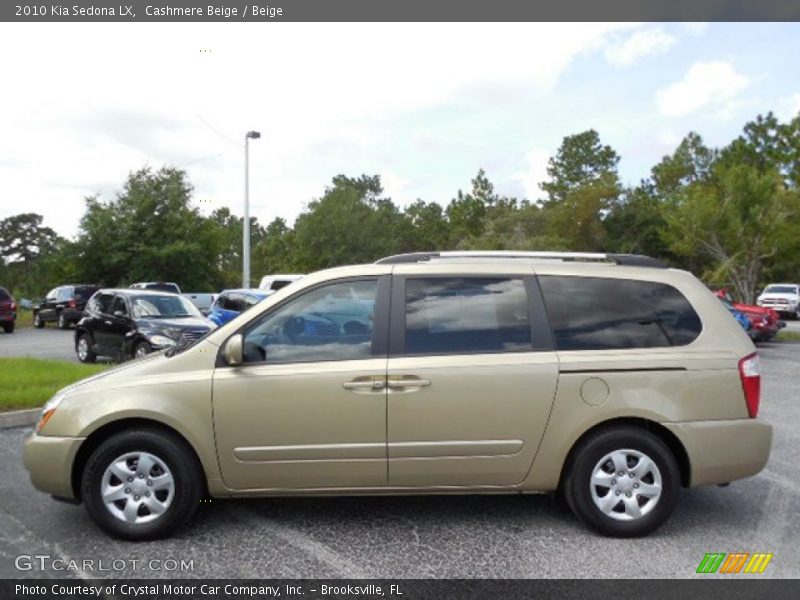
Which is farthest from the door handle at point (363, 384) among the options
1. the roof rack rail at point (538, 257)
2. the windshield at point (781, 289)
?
the windshield at point (781, 289)

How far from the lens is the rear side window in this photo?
4.27 m

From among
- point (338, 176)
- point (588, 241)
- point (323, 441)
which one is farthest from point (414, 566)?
point (338, 176)

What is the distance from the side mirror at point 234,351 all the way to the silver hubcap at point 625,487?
7.86 feet

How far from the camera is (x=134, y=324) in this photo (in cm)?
1162

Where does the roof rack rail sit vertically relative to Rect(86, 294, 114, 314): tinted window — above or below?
above

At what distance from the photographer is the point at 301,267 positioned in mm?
58750

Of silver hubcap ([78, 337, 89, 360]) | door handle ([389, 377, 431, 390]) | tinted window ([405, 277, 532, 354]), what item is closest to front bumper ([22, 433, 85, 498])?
door handle ([389, 377, 431, 390])

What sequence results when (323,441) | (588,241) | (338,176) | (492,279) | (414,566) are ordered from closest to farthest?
(414,566) < (323,441) < (492,279) < (588,241) < (338,176)

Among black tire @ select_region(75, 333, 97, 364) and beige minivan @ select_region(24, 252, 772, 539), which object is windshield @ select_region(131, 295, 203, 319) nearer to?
black tire @ select_region(75, 333, 97, 364)

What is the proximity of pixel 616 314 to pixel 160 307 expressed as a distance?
10.0 metres

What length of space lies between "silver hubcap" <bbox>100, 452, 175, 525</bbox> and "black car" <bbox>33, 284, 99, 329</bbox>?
23185 millimetres

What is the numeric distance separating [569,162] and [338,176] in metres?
31.3

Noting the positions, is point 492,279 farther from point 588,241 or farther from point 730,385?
point 588,241

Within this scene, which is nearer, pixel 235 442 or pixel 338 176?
pixel 235 442
